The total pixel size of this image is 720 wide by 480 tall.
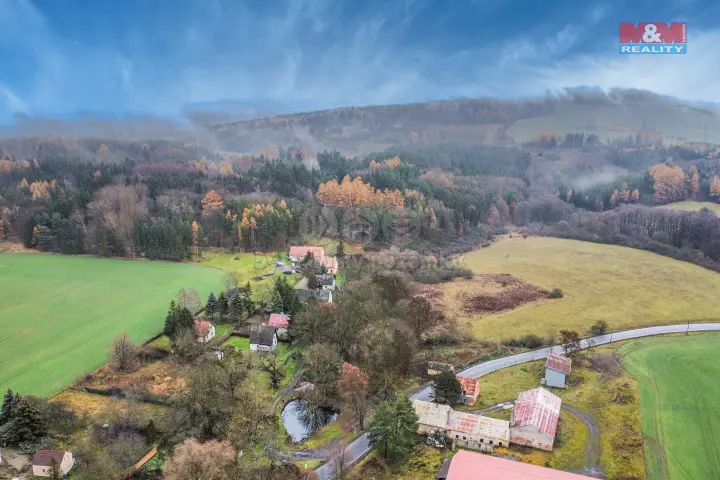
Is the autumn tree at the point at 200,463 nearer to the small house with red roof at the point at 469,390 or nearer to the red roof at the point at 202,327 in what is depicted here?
the small house with red roof at the point at 469,390

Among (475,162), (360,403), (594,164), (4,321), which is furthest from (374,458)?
(594,164)

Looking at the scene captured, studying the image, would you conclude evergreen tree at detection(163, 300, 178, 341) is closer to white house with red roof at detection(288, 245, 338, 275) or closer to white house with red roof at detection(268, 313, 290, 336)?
white house with red roof at detection(268, 313, 290, 336)

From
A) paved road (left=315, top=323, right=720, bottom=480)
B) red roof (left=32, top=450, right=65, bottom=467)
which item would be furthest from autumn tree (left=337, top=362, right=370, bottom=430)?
red roof (left=32, top=450, right=65, bottom=467)

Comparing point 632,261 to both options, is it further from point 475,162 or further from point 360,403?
point 475,162

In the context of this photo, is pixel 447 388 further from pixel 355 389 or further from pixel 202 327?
pixel 202 327

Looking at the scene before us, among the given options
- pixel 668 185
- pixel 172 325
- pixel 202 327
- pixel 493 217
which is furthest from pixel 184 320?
pixel 668 185
